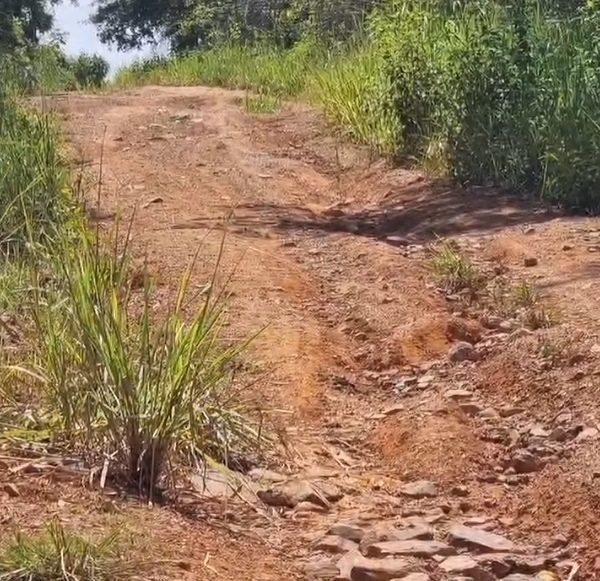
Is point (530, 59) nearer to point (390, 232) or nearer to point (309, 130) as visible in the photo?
point (390, 232)

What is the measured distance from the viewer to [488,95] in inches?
301

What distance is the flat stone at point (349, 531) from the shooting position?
3.14 meters

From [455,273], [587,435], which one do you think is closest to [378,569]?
[587,435]

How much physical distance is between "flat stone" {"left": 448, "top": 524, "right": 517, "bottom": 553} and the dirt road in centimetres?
3

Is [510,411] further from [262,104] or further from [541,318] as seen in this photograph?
[262,104]

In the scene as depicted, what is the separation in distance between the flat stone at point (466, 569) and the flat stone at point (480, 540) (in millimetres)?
104

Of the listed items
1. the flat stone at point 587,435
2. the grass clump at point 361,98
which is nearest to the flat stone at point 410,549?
the flat stone at point 587,435

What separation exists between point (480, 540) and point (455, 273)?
2669 mm

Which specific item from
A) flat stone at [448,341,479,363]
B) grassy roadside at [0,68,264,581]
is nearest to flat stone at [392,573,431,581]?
grassy roadside at [0,68,264,581]

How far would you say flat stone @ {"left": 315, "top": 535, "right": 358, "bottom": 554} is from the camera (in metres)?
3.06

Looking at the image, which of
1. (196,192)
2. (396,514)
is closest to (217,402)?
(396,514)

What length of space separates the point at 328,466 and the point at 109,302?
85 cm

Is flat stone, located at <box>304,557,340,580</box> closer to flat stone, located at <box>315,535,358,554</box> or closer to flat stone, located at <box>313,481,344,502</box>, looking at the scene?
flat stone, located at <box>315,535,358,554</box>

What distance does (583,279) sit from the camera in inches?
214
